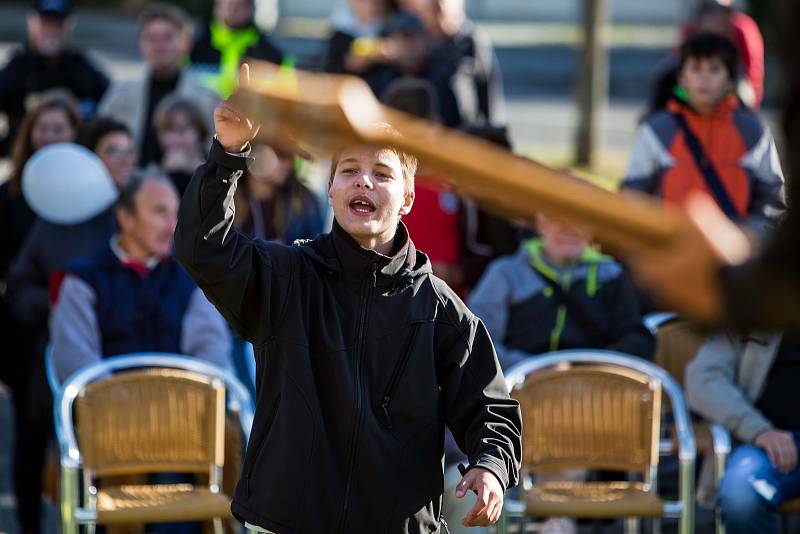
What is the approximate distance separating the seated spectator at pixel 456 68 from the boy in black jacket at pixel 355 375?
5.45m

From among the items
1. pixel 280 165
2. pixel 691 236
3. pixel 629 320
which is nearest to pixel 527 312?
pixel 629 320

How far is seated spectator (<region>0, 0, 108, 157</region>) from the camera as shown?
918cm

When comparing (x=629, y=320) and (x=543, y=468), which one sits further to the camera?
(x=629, y=320)

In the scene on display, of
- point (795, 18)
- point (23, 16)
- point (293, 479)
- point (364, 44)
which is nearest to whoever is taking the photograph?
point (795, 18)

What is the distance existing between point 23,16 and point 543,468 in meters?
24.4

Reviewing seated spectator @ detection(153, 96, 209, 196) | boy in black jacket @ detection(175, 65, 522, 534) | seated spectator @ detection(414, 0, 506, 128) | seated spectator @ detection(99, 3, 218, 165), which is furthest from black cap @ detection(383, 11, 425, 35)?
boy in black jacket @ detection(175, 65, 522, 534)

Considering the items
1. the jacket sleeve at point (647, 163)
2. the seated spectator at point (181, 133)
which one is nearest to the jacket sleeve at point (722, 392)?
the jacket sleeve at point (647, 163)

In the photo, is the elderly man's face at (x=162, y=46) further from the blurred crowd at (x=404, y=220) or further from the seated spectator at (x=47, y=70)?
the seated spectator at (x=47, y=70)

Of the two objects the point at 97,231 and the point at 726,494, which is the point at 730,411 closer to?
the point at 726,494

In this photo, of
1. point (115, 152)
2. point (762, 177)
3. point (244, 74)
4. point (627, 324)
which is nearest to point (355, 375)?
point (244, 74)

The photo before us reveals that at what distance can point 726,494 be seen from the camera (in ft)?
17.2

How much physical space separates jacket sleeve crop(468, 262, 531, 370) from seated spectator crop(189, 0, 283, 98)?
3695 mm

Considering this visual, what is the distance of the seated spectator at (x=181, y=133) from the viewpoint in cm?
738

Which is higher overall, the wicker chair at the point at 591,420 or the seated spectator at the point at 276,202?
the seated spectator at the point at 276,202
